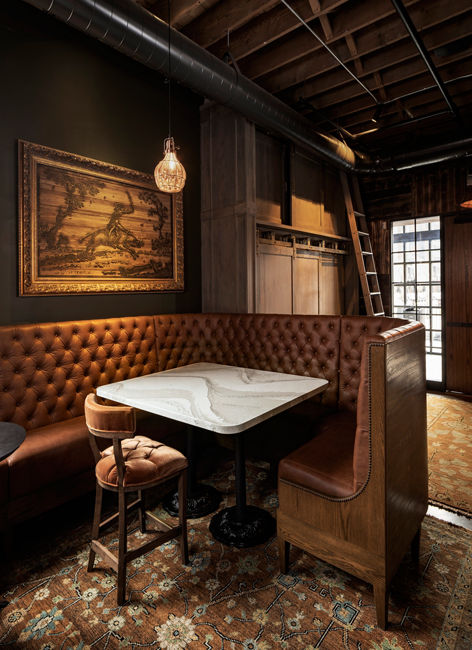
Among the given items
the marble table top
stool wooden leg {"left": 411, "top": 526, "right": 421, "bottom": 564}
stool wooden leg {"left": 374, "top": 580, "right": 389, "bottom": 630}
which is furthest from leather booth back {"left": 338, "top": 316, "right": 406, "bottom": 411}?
stool wooden leg {"left": 374, "top": 580, "right": 389, "bottom": 630}

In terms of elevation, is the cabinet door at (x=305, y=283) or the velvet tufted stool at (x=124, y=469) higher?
the cabinet door at (x=305, y=283)

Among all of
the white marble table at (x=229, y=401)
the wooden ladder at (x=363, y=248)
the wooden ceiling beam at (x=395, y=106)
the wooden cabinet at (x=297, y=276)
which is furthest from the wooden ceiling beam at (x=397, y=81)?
the white marble table at (x=229, y=401)

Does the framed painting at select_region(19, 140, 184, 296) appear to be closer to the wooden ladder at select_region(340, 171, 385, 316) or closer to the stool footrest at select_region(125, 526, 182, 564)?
the stool footrest at select_region(125, 526, 182, 564)

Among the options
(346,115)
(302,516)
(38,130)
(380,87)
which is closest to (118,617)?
(302,516)

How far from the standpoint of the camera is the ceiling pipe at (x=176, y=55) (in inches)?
81.3

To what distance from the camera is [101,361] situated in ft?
9.00

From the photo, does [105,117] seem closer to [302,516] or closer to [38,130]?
[38,130]

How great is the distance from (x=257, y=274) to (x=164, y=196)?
1182 mm

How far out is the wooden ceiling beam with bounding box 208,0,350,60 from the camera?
2.65 metres

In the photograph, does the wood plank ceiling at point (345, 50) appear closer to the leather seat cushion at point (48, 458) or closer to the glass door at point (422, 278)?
the glass door at point (422, 278)

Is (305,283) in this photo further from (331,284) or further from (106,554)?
(106,554)

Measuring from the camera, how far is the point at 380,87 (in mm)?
3621

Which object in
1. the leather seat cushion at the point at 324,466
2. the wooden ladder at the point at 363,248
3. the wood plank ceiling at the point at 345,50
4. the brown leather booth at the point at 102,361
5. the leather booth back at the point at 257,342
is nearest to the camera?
the leather seat cushion at the point at 324,466

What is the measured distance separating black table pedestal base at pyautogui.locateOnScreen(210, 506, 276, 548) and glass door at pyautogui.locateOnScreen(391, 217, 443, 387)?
3.75 meters
